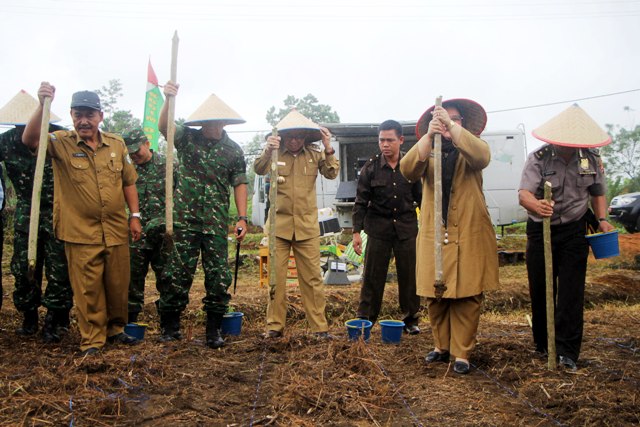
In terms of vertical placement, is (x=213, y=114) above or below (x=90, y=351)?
above

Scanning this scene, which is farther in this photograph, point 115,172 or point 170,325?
point 170,325

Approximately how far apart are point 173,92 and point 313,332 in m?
2.37

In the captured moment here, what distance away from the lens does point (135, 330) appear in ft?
15.9

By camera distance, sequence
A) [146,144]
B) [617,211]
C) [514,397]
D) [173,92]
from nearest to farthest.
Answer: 1. [514,397]
2. [173,92]
3. [146,144]
4. [617,211]

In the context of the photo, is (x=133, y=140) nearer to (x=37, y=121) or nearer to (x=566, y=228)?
(x=37, y=121)

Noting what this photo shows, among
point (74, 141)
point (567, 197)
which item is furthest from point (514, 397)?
point (74, 141)

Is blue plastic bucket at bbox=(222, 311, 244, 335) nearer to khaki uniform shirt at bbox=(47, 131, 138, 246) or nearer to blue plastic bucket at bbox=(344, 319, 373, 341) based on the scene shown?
blue plastic bucket at bbox=(344, 319, 373, 341)

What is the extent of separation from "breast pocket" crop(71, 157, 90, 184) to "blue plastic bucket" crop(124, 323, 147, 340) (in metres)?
1.31

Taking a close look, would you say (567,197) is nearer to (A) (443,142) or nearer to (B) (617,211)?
(A) (443,142)

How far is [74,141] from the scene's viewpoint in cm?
435

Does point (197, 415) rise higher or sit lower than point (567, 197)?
lower

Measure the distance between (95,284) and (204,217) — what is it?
99cm

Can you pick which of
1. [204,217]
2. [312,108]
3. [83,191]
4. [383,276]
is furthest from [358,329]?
[312,108]

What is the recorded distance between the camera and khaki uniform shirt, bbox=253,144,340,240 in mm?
5098
